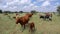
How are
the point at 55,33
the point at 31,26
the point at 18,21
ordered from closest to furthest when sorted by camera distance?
the point at 55,33
the point at 31,26
the point at 18,21

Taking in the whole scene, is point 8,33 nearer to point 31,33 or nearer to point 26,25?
point 31,33

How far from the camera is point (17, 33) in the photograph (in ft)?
41.1

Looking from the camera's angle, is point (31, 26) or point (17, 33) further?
point (31, 26)

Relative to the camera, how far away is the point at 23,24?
1484 centimetres

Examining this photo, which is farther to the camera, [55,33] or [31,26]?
[31,26]

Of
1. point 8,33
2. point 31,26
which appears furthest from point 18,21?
point 8,33

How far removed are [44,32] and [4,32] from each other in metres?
Result: 3.19

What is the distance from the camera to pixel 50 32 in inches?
488

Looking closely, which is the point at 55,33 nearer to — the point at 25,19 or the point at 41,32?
the point at 41,32

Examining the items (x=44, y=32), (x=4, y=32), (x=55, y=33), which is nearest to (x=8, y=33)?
(x=4, y=32)

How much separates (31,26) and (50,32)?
2004mm

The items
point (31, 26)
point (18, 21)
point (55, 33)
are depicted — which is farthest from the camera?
point (18, 21)

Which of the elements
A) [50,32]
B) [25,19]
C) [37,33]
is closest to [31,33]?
[37,33]

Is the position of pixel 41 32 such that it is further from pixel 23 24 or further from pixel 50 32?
pixel 23 24
